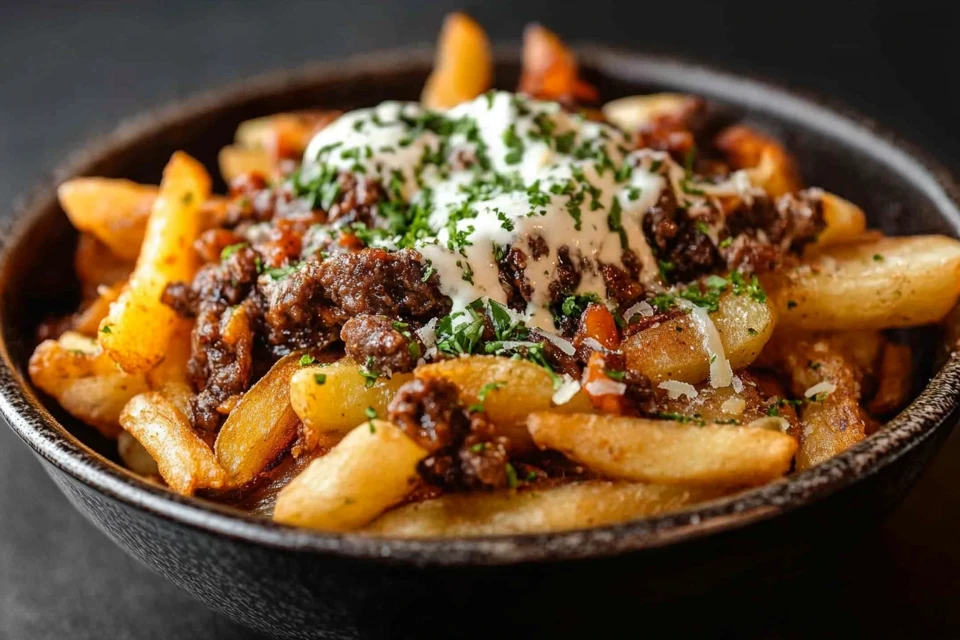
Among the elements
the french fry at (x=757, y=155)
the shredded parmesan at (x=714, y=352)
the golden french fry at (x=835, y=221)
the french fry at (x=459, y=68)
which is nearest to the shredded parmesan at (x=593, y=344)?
the shredded parmesan at (x=714, y=352)

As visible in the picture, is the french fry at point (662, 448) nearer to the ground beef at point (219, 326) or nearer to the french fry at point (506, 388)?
the french fry at point (506, 388)

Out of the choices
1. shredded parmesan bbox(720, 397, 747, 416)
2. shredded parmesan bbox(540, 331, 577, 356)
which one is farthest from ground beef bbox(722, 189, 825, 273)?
shredded parmesan bbox(540, 331, 577, 356)

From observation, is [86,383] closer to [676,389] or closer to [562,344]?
[562,344]

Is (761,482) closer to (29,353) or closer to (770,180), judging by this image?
(770,180)

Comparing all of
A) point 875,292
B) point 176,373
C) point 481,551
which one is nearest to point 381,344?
point 481,551

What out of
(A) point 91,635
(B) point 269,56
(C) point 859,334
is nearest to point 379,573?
(A) point 91,635

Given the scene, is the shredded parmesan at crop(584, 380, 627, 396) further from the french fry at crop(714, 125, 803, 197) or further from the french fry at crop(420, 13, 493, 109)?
the french fry at crop(420, 13, 493, 109)
